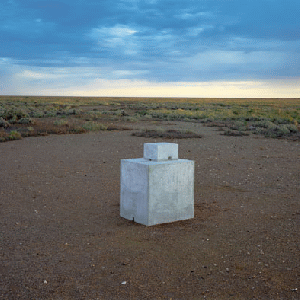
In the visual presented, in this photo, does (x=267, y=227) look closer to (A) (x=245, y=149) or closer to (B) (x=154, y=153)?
(B) (x=154, y=153)

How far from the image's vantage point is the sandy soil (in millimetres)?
4758

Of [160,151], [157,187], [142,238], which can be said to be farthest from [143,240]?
[160,151]

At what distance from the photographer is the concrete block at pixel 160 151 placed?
23.1ft

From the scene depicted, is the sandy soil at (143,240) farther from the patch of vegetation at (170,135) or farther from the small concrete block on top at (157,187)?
the patch of vegetation at (170,135)

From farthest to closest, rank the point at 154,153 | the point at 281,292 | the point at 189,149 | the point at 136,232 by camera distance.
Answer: the point at 189,149 < the point at 154,153 < the point at 136,232 < the point at 281,292

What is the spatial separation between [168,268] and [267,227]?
2.51m

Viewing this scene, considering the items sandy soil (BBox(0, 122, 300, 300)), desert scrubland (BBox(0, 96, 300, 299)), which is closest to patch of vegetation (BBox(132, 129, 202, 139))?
desert scrubland (BBox(0, 96, 300, 299))

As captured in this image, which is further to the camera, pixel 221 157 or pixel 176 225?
pixel 221 157

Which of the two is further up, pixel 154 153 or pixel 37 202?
pixel 154 153

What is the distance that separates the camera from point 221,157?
1478 cm

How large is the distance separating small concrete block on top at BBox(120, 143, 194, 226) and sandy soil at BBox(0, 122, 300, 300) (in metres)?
0.22

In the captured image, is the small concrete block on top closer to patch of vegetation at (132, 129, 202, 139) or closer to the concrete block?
the concrete block

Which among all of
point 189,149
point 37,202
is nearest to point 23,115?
point 189,149

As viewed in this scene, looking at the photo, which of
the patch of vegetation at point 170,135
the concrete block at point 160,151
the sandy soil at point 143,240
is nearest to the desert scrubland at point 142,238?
the sandy soil at point 143,240
